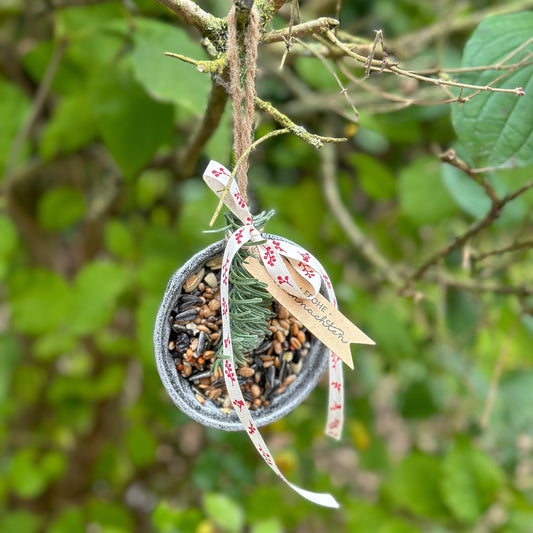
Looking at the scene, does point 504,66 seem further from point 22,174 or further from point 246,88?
point 22,174

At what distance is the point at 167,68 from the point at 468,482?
73 cm

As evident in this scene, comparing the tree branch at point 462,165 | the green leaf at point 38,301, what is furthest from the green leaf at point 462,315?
the green leaf at point 38,301

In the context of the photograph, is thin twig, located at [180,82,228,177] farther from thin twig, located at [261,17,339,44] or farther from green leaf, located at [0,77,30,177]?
green leaf, located at [0,77,30,177]

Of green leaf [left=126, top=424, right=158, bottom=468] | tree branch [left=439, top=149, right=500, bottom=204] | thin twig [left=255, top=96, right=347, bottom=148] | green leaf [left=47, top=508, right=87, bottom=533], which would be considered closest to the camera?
thin twig [left=255, top=96, right=347, bottom=148]

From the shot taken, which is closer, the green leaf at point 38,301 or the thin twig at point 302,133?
the thin twig at point 302,133

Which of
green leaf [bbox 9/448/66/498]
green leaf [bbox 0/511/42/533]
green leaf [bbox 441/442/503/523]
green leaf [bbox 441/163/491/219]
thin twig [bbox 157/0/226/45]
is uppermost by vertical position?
thin twig [bbox 157/0/226/45]

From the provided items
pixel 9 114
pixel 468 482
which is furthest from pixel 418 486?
pixel 9 114

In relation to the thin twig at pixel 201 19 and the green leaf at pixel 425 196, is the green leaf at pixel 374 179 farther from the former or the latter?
the thin twig at pixel 201 19

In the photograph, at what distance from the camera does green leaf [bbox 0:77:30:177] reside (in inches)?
34.5

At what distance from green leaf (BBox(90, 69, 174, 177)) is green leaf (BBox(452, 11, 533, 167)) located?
349 millimetres

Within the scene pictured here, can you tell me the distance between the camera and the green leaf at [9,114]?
0.88 meters

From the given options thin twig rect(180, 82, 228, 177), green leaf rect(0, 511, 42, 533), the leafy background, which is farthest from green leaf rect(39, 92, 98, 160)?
green leaf rect(0, 511, 42, 533)

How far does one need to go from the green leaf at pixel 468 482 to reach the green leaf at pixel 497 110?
1.79 ft

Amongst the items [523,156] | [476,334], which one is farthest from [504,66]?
[476,334]
